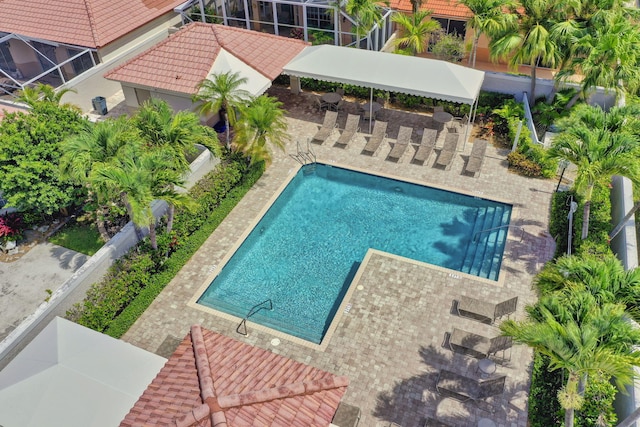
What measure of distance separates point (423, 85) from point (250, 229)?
41.7 feet

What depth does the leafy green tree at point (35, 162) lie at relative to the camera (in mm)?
19594

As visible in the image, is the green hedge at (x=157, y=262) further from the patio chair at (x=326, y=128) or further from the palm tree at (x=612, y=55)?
the palm tree at (x=612, y=55)

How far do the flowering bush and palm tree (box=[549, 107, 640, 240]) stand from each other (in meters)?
23.4

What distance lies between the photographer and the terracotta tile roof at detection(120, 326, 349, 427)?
11062mm

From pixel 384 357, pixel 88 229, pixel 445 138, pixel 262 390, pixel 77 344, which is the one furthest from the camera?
pixel 445 138

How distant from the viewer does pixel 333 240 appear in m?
22.2

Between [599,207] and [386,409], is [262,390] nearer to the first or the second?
[386,409]

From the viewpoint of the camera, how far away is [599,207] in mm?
21297

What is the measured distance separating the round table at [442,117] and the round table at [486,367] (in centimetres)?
1606

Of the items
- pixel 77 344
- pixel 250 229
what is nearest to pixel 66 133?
pixel 250 229

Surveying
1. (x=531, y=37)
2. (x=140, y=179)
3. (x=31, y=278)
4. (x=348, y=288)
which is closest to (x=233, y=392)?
(x=348, y=288)

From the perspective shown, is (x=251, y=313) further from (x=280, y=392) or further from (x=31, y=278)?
(x=31, y=278)

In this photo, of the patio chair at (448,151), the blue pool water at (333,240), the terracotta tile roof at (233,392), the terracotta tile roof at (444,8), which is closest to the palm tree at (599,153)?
the blue pool water at (333,240)

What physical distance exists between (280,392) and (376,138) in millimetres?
18623
